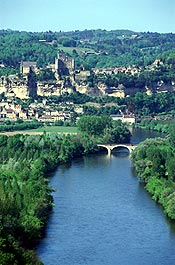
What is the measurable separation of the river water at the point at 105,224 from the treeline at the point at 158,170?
0.55 ft

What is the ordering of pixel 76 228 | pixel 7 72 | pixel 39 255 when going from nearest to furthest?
pixel 39 255 → pixel 76 228 → pixel 7 72

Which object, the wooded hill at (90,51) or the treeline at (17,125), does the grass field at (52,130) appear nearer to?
the treeline at (17,125)

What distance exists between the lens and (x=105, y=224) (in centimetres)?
1659

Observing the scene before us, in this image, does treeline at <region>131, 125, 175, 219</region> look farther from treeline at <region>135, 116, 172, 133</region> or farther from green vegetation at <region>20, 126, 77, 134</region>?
treeline at <region>135, 116, 172, 133</region>

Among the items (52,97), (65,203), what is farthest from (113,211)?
(52,97)

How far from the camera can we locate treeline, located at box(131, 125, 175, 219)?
17.9 m

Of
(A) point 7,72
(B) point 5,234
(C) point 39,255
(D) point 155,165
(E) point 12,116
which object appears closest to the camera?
(B) point 5,234

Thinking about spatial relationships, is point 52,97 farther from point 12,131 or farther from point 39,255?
point 39,255

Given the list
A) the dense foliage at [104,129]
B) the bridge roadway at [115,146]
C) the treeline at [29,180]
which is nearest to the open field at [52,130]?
the dense foliage at [104,129]

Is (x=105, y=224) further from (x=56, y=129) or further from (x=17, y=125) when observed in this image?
(x=17, y=125)

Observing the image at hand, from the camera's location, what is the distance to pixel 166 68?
39156 millimetres

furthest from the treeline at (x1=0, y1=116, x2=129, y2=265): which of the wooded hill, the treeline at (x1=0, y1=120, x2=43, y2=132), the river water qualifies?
the wooded hill

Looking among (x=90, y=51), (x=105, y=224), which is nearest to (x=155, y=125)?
(x=105, y=224)

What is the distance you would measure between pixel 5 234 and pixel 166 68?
26237 millimetres
